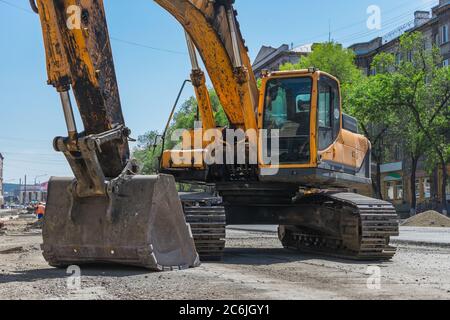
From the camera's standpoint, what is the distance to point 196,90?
11734 mm

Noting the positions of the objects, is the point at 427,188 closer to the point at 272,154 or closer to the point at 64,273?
the point at 272,154

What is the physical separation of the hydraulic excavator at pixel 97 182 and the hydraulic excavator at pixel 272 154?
6.78 feet

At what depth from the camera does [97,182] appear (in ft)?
25.8

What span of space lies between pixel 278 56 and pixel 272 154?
210 ft

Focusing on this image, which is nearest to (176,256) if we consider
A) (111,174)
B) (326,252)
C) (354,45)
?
(111,174)

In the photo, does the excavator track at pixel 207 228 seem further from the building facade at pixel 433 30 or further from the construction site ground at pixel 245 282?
the building facade at pixel 433 30

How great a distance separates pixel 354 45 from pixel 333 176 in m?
57.8

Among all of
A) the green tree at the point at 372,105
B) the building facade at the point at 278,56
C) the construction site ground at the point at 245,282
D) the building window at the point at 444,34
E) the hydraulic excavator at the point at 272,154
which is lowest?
the construction site ground at the point at 245,282

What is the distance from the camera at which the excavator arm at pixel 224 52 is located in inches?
394

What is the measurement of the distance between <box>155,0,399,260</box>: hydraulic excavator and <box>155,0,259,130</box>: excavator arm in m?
0.02

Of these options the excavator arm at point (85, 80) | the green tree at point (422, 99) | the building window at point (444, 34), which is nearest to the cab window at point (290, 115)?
the excavator arm at point (85, 80)

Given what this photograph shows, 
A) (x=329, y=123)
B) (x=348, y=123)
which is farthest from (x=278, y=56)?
(x=329, y=123)
